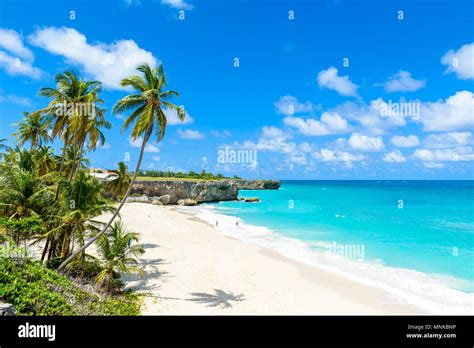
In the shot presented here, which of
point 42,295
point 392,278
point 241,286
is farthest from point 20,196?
point 392,278

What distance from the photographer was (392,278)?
17.9 m

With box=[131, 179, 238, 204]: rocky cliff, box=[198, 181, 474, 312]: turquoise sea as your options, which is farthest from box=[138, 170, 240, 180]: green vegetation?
box=[198, 181, 474, 312]: turquoise sea

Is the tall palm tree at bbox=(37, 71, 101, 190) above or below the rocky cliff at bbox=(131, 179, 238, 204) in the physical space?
above

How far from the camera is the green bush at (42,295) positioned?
618 cm

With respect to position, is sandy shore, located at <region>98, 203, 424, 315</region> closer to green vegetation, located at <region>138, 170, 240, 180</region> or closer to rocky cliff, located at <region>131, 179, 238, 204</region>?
rocky cliff, located at <region>131, 179, 238, 204</region>

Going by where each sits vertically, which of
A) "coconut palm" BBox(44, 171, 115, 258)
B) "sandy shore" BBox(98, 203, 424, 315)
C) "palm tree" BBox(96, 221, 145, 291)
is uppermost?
"coconut palm" BBox(44, 171, 115, 258)

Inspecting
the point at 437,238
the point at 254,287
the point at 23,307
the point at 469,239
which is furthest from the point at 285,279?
the point at 469,239

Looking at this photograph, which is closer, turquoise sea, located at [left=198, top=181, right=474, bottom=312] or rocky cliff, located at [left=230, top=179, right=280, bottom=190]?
turquoise sea, located at [left=198, top=181, right=474, bottom=312]

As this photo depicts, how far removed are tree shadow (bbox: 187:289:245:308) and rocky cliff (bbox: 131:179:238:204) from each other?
51.3 metres

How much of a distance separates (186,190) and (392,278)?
184 feet

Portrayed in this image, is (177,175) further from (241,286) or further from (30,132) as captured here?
(241,286)

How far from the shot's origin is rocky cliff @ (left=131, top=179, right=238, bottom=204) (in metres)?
63.2

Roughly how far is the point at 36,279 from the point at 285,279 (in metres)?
12.8
